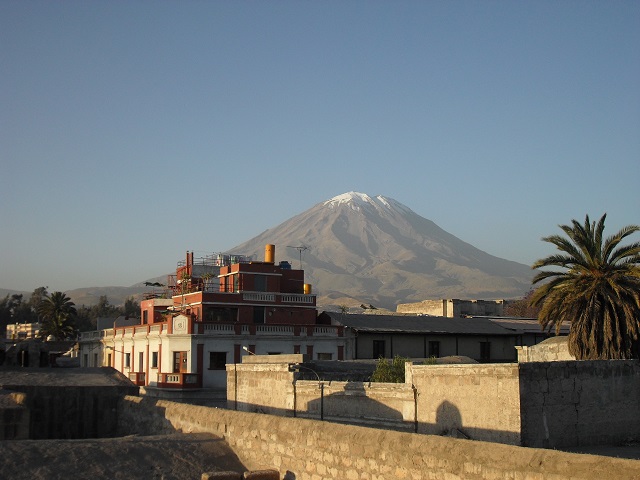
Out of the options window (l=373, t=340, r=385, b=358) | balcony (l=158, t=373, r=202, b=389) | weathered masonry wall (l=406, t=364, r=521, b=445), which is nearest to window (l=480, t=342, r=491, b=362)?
window (l=373, t=340, r=385, b=358)

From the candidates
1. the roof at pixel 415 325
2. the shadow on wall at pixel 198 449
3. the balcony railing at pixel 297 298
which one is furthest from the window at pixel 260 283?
the shadow on wall at pixel 198 449

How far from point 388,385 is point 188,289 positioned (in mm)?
41264

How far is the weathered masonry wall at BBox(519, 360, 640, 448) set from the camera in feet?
77.6

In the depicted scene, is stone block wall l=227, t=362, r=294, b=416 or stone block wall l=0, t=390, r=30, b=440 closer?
stone block wall l=0, t=390, r=30, b=440

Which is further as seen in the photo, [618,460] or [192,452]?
[192,452]

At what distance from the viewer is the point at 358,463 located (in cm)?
1705

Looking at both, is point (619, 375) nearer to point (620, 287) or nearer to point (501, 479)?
point (620, 287)

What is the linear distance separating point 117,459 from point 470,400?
1089 cm

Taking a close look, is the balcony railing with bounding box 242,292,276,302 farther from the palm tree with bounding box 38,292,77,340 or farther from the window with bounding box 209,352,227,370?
the palm tree with bounding box 38,292,77,340

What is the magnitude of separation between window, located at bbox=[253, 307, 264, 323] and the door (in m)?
6.43

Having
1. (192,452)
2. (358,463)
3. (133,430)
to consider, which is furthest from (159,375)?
(358,463)

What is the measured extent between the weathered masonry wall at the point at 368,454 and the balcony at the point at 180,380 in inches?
1221

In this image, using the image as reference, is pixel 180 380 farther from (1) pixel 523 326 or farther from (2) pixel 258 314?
(1) pixel 523 326

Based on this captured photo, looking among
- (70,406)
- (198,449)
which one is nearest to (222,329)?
(70,406)
